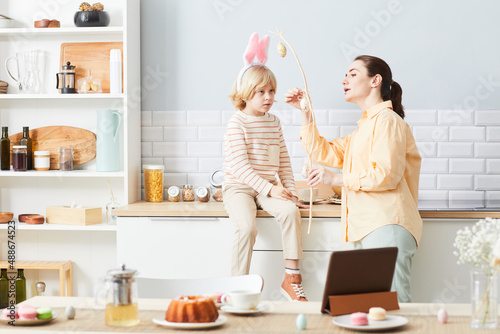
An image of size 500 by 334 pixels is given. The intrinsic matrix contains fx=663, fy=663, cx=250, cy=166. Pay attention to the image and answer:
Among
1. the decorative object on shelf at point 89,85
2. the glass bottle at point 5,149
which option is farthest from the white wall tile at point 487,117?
the glass bottle at point 5,149

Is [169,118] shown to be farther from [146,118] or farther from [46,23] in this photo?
[46,23]

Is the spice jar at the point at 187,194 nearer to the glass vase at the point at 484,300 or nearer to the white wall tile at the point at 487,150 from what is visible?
the white wall tile at the point at 487,150

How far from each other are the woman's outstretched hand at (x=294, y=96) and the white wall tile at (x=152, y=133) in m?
1.13

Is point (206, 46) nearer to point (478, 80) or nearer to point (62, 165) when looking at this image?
point (62, 165)

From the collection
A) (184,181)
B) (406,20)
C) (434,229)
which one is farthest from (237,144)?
(406,20)

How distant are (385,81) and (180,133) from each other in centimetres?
154

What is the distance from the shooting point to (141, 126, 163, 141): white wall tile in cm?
431

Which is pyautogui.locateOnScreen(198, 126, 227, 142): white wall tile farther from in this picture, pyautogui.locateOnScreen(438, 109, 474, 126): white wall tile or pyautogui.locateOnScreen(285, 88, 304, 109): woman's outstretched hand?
pyautogui.locateOnScreen(438, 109, 474, 126): white wall tile

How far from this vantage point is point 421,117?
13.5 ft

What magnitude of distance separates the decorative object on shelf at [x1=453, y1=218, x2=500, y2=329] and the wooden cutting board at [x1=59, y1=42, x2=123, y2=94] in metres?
3.03

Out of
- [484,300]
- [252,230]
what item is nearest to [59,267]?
[252,230]

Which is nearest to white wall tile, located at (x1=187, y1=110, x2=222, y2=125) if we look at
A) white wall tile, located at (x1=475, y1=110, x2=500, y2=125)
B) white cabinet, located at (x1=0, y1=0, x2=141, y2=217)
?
white cabinet, located at (x1=0, y1=0, x2=141, y2=217)

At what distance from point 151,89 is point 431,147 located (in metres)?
1.82

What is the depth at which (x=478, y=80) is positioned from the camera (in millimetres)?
4094
